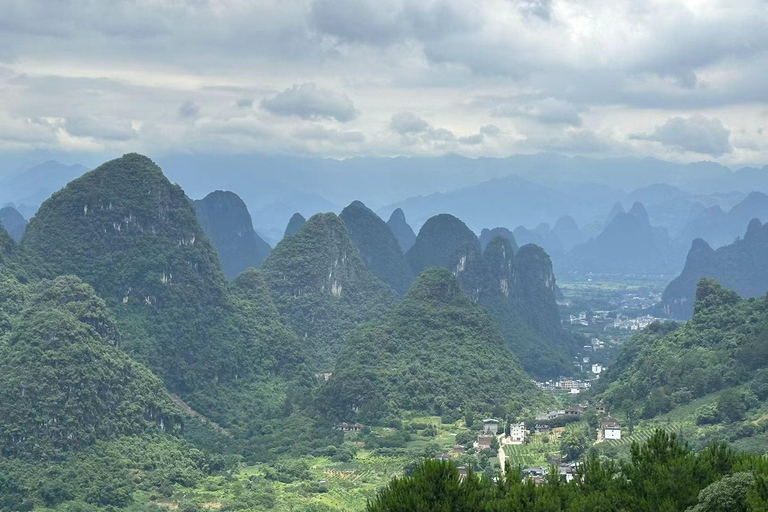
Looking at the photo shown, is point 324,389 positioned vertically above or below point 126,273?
below

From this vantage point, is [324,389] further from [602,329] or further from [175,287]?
[602,329]

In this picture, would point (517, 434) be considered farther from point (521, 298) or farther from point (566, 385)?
point (521, 298)

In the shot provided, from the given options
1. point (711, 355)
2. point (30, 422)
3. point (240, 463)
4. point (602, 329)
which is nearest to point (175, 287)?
point (240, 463)

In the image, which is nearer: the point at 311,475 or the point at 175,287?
the point at 311,475

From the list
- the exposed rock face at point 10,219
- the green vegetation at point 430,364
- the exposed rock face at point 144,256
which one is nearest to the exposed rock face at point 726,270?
the green vegetation at point 430,364

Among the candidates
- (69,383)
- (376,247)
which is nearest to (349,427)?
(69,383)

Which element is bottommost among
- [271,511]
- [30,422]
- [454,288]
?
[271,511]
